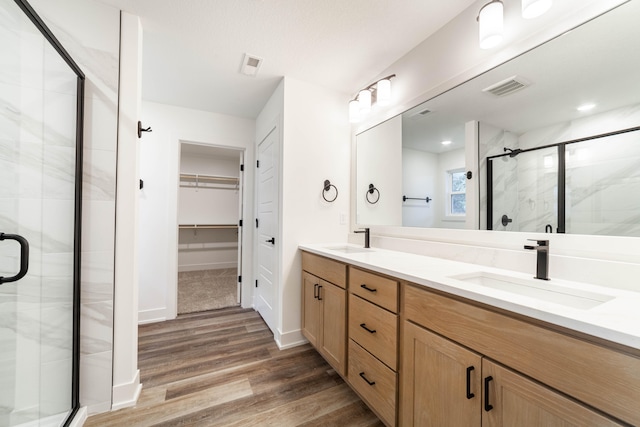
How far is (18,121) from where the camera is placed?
1204 mm

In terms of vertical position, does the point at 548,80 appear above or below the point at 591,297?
above

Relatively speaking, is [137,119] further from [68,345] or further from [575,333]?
[575,333]

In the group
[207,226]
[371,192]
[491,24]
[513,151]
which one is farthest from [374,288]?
[207,226]

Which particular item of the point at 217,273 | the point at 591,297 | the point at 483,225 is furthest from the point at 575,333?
the point at 217,273

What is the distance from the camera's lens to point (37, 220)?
1.27 meters

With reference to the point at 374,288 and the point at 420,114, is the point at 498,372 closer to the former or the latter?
the point at 374,288

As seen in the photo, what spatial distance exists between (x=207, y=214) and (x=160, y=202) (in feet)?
8.25

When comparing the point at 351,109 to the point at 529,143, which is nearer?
the point at 529,143

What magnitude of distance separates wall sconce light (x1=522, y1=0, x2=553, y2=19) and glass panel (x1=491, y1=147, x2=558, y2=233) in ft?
1.94

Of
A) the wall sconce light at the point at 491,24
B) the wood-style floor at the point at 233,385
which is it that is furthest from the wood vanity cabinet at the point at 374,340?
the wall sconce light at the point at 491,24

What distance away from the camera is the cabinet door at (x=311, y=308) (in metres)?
1.95

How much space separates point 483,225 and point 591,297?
577mm

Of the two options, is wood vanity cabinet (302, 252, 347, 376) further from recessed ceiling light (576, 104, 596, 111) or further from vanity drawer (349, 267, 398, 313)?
recessed ceiling light (576, 104, 596, 111)

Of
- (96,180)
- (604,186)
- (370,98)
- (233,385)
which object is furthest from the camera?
(370,98)
